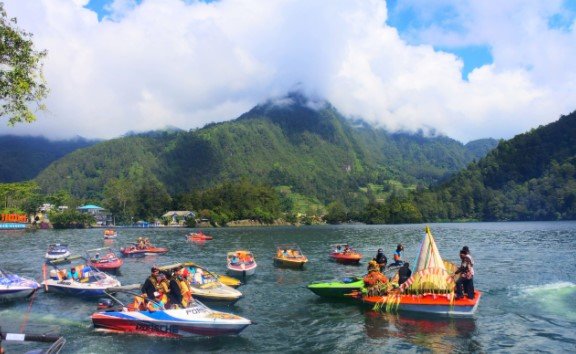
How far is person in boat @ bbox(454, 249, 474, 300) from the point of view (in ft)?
87.7

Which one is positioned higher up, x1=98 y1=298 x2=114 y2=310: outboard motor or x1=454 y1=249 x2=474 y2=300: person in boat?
x1=454 y1=249 x2=474 y2=300: person in boat

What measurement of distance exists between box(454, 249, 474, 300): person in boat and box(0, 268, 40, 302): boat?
3082cm

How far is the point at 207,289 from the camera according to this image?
30.7 m

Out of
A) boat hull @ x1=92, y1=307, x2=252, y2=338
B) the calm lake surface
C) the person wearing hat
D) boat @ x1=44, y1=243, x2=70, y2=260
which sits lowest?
the calm lake surface

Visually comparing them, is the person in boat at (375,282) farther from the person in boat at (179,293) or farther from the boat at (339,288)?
the person in boat at (179,293)

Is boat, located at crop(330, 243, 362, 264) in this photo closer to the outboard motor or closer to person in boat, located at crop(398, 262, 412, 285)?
person in boat, located at crop(398, 262, 412, 285)

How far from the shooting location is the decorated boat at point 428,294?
88.5 ft

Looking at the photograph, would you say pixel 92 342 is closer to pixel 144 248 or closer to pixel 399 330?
pixel 399 330

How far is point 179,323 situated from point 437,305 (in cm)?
1556

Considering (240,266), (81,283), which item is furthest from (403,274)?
(81,283)

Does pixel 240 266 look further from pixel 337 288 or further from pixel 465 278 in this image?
pixel 465 278

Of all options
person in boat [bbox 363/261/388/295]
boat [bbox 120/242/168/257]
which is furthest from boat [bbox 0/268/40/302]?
boat [bbox 120/242/168/257]

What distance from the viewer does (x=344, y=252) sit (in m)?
57.7

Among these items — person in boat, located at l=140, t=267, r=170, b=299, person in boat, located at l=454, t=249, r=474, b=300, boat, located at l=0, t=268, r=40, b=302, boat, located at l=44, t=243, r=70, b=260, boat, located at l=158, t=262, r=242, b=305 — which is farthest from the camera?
boat, located at l=44, t=243, r=70, b=260
